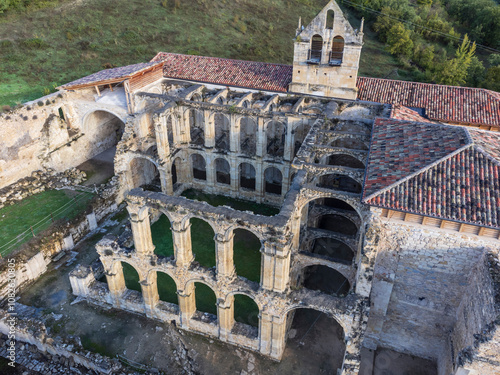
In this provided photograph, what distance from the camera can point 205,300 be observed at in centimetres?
1889

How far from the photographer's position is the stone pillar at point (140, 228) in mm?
15867

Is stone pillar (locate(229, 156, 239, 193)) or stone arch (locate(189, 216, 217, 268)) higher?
stone pillar (locate(229, 156, 239, 193))

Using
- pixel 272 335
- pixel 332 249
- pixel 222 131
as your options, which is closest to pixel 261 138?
pixel 222 131

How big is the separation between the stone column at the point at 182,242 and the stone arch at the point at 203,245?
4466 millimetres

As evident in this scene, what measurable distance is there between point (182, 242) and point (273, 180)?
14279mm

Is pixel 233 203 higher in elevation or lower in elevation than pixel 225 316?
lower

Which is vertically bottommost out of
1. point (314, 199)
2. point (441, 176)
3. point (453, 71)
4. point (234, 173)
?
point (234, 173)

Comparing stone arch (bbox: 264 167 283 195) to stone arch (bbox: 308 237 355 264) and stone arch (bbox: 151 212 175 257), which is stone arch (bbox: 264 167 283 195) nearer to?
stone arch (bbox: 308 237 355 264)

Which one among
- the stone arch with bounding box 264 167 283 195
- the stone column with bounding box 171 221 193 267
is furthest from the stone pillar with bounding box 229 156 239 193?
the stone column with bounding box 171 221 193 267

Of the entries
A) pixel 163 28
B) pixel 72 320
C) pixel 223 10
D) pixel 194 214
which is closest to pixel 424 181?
pixel 194 214

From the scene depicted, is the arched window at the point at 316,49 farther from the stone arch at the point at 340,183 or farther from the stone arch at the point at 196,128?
the stone arch at the point at 196,128

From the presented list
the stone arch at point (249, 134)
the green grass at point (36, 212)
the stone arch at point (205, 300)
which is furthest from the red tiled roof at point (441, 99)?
the green grass at point (36, 212)

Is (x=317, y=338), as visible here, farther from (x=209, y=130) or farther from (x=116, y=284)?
(x=209, y=130)

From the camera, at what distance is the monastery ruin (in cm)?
1385
